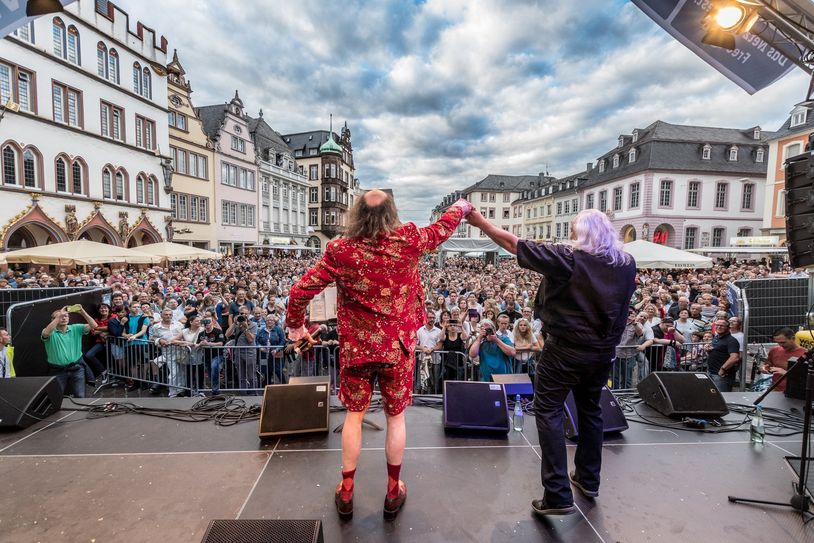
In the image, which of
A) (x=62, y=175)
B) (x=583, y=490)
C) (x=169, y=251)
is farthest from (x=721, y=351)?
(x=62, y=175)

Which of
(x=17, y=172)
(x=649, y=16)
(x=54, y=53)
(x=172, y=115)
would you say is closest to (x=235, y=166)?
(x=172, y=115)

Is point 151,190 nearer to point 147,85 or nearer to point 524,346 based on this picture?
point 147,85

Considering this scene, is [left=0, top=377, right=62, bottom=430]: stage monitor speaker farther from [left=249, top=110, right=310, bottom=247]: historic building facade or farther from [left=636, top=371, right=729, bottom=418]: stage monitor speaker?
[left=249, top=110, right=310, bottom=247]: historic building facade

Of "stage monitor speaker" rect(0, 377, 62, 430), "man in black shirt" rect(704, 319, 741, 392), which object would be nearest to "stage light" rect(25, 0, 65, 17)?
"stage monitor speaker" rect(0, 377, 62, 430)

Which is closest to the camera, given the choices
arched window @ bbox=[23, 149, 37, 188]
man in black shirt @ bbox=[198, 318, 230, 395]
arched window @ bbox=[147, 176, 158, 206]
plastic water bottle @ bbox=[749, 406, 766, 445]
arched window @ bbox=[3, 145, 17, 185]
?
plastic water bottle @ bbox=[749, 406, 766, 445]

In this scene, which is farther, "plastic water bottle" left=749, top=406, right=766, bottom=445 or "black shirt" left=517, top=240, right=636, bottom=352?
"plastic water bottle" left=749, top=406, right=766, bottom=445

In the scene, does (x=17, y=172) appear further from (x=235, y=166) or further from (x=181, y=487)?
(x=181, y=487)

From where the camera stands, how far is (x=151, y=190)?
85.7 feet

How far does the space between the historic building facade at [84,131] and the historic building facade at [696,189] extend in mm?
38434

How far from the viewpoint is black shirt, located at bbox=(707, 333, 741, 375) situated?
605 cm

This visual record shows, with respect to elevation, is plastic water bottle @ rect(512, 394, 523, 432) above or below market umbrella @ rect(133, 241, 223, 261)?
below

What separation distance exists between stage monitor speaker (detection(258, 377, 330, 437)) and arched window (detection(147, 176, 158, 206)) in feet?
91.4

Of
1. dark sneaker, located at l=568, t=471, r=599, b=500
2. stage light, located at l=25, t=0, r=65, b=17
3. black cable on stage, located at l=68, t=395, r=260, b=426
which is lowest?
black cable on stage, located at l=68, t=395, r=260, b=426

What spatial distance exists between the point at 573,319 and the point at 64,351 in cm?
708
